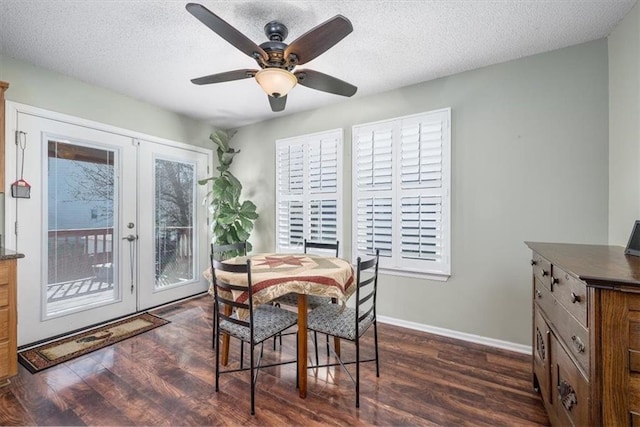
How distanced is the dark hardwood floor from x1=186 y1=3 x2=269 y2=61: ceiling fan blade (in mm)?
2217

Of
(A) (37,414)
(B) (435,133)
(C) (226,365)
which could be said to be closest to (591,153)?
(B) (435,133)

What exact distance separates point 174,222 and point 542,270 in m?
3.93

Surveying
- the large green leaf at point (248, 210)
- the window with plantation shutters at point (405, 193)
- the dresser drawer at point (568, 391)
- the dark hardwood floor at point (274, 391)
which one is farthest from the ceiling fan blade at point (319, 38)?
the large green leaf at point (248, 210)

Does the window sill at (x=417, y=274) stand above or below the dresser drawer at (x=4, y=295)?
below

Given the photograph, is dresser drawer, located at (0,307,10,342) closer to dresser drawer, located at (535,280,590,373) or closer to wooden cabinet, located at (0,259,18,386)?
wooden cabinet, located at (0,259,18,386)

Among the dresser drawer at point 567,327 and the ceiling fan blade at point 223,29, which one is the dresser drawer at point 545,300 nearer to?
the dresser drawer at point 567,327

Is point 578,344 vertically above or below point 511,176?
below

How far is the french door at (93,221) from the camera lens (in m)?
2.54

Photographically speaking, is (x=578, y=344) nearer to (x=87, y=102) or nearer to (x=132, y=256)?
(x=132, y=256)

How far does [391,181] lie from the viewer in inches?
119

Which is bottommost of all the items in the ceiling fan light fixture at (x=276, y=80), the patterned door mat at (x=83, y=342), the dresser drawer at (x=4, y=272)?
the patterned door mat at (x=83, y=342)

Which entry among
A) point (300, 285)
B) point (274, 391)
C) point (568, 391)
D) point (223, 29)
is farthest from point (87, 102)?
point (568, 391)

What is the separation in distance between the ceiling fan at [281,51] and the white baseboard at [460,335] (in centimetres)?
236

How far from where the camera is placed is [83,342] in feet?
8.56
